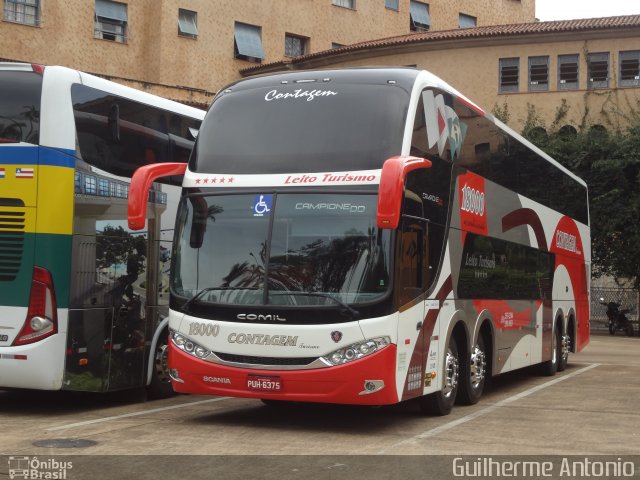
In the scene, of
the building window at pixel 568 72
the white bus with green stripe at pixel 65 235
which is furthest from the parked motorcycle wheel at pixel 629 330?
the white bus with green stripe at pixel 65 235

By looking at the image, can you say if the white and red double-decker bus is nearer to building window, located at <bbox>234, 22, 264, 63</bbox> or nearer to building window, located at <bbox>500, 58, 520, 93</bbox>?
building window, located at <bbox>500, 58, 520, 93</bbox>

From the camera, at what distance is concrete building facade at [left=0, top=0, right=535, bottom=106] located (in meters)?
48.7

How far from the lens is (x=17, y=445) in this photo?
948 centimetres

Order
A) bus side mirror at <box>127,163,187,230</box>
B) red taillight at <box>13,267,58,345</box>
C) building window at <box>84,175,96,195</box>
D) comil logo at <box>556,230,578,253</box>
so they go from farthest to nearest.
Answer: comil logo at <box>556,230,578,253</box>
building window at <box>84,175,96,195</box>
red taillight at <box>13,267,58,345</box>
bus side mirror at <box>127,163,187,230</box>

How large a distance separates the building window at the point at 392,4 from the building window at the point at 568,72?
16538 mm

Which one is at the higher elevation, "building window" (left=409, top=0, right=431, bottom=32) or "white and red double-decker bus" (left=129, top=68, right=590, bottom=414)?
"building window" (left=409, top=0, right=431, bottom=32)

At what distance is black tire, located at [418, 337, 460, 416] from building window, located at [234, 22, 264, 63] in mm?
45400

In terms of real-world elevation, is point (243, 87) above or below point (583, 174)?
below

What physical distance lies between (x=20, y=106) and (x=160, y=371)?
3.82 metres

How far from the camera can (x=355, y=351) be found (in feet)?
33.7

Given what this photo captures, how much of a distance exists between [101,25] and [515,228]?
130ft

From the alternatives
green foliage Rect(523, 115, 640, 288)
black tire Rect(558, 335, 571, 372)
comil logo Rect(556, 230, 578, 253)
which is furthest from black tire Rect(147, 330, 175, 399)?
green foliage Rect(523, 115, 640, 288)

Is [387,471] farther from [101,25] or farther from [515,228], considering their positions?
[101,25]

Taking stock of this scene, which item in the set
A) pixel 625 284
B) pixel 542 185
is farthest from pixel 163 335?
pixel 625 284
